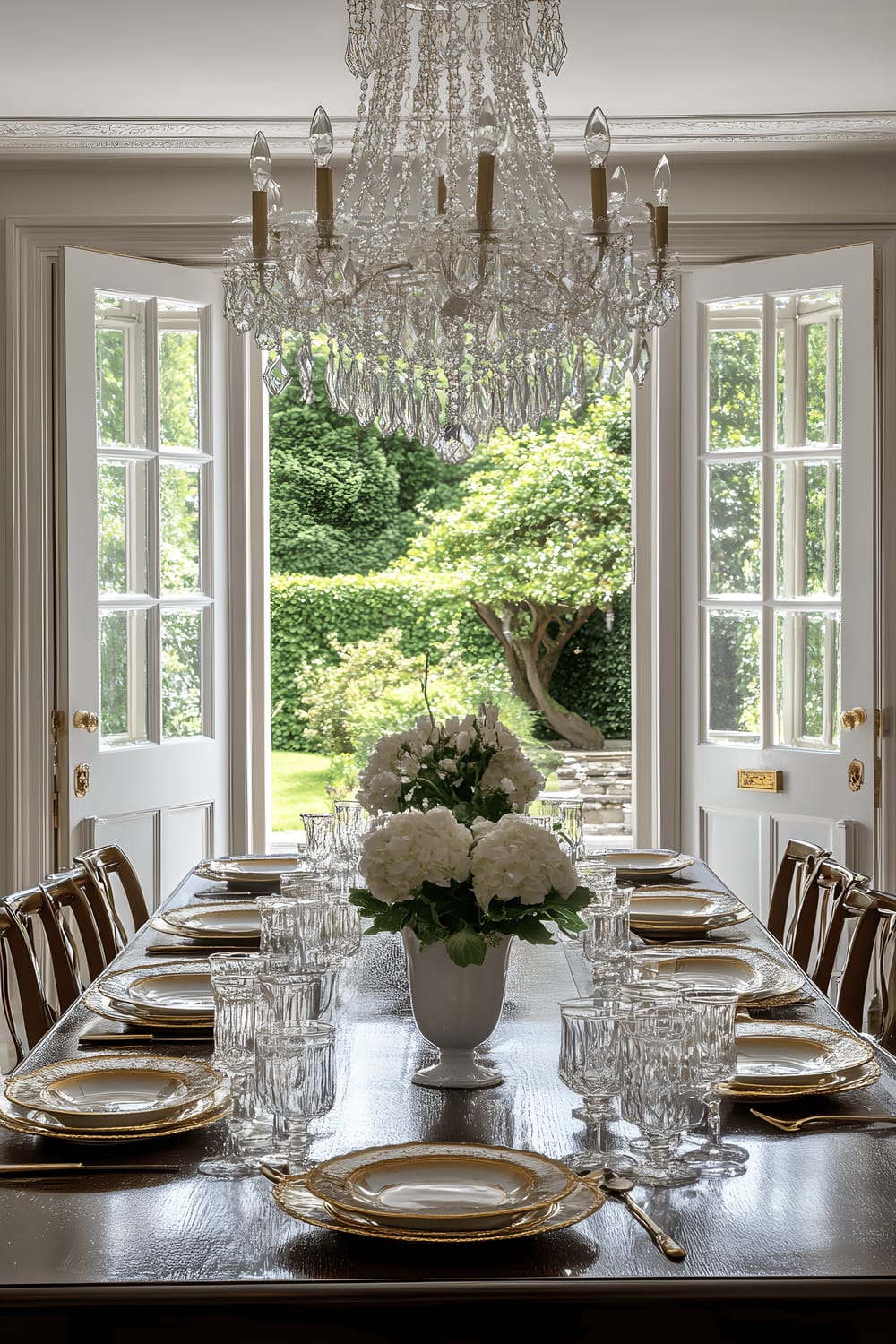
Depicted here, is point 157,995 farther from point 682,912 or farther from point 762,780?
point 762,780

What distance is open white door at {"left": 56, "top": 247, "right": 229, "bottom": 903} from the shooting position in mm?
4270

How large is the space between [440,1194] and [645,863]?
203 cm

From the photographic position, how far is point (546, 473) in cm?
1029

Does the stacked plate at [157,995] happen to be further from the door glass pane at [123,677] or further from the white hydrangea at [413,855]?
the door glass pane at [123,677]

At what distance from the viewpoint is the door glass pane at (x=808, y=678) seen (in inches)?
171

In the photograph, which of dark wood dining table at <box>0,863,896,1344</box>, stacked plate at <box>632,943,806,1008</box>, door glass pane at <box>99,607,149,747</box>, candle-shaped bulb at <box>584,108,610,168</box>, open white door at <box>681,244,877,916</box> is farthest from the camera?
door glass pane at <box>99,607,149,747</box>

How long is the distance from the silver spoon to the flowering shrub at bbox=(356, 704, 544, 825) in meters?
0.73

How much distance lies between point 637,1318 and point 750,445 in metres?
3.57

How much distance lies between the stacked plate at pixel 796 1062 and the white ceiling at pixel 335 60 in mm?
2485

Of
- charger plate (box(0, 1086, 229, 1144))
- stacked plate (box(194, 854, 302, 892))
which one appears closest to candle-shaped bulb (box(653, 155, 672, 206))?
stacked plate (box(194, 854, 302, 892))

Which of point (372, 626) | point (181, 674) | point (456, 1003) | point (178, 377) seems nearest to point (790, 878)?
point (456, 1003)

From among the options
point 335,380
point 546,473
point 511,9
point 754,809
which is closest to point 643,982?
point 335,380

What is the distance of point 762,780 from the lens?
4395 mm

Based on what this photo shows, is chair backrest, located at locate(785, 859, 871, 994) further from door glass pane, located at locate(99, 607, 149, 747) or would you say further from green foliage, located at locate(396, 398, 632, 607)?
green foliage, located at locate(396, 398, 632, 607)
